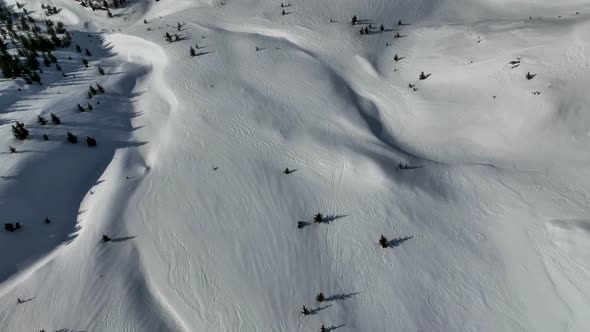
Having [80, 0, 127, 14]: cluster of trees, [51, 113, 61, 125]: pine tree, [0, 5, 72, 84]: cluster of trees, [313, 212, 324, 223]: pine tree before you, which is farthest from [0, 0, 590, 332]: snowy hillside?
[80, 0, 127, 14]: cluster of trees

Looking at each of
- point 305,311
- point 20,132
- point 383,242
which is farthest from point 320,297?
point 20,132

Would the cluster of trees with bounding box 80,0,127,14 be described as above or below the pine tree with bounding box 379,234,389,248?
above

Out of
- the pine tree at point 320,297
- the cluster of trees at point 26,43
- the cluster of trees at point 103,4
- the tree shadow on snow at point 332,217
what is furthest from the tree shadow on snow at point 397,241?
the cluster of trees at point 103,4

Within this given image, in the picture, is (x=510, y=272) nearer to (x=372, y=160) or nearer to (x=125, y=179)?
(x=372, y=160)

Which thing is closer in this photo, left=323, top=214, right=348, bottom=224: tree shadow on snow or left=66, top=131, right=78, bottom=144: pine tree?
left=323, top=214, right=348, bottom=224: tree shadow on snow

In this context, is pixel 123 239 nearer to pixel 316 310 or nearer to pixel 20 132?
pixel 316 310

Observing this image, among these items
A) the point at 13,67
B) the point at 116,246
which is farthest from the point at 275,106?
the point at 13,67

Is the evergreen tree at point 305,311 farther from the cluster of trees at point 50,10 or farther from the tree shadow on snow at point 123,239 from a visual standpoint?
the cluster of trees at point 50,10

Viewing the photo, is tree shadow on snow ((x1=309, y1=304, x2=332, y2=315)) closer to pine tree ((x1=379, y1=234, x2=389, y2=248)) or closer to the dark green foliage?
pine tree ((x1=379, y1=234, x2=389, y2=248))
